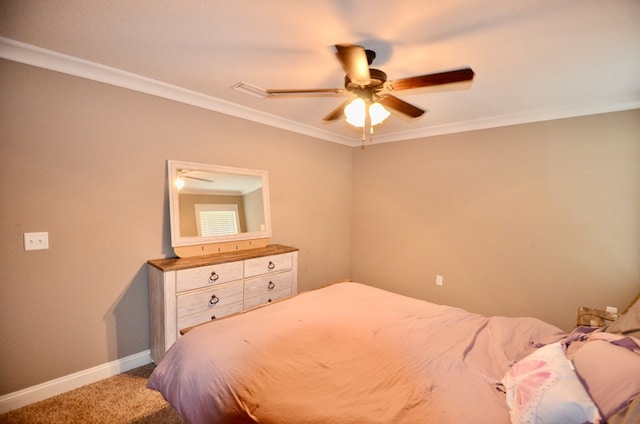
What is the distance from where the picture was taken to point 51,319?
2.00 meters

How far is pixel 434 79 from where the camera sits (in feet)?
5.00

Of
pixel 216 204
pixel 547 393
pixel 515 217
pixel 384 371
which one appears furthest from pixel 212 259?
pixel 515 217

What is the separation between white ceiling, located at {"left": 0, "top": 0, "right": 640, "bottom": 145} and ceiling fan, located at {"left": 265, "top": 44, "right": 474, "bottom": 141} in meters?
0.24

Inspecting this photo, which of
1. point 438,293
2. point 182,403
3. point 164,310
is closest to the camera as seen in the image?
point 182,403

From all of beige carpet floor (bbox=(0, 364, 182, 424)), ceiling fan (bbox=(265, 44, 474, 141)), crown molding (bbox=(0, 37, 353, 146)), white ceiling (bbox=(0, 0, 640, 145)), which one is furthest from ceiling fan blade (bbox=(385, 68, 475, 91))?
beige carpet floor (bbox=(0, 364, 182, 424))

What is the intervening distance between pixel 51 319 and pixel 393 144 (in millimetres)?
3867

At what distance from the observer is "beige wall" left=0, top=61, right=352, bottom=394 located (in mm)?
1858

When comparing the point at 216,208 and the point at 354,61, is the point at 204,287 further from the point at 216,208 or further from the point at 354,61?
the point at 354,61

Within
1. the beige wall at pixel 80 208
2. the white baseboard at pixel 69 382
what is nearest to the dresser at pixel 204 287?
the white baseboard at pixel 69 382

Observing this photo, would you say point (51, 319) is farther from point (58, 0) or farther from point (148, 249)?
point (58, 0)

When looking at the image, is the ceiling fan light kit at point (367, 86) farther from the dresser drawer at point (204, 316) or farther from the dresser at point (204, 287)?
the dresser drawer at point (204, 316)

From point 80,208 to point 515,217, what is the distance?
13.0ft

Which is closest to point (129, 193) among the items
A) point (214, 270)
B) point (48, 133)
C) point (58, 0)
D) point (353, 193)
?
point (48, 133)

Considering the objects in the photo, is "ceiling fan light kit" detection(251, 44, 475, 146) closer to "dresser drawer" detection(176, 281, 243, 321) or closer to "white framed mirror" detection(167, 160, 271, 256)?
"white framed mirror" detection(167, 160, 271, 256)
